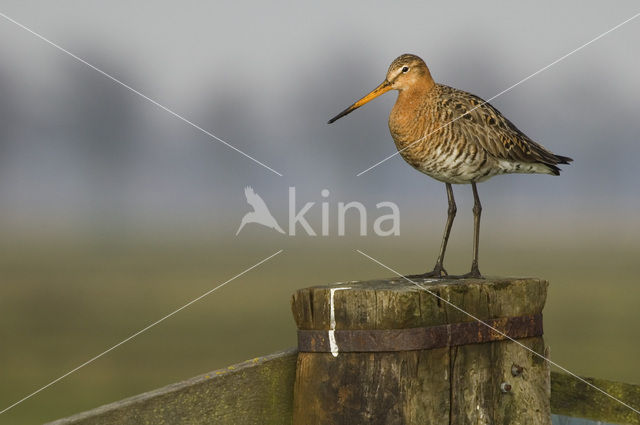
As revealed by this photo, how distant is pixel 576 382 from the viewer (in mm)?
5004

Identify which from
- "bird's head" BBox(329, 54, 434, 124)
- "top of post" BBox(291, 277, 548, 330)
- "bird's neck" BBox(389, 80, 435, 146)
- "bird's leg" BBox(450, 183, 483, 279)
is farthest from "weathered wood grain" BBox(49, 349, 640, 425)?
"bird's head" BBox(329, 54, 434, 124)

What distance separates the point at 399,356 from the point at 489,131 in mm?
2931

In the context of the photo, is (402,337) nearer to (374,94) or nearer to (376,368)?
(376,368)

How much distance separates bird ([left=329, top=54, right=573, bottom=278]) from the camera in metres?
5.92

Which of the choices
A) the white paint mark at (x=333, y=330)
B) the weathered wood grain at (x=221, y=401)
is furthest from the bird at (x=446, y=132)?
the weathered wood grain at (x=221, y=401)

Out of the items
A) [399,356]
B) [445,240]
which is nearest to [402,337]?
[399,356]

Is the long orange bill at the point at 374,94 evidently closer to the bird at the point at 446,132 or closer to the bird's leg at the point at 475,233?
the bird at the point at 446,132

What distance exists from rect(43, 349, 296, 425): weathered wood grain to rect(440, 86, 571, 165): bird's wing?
2.81 meters

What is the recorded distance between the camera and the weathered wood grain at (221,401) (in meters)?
3.33

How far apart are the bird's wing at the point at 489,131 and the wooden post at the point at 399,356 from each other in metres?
2.21

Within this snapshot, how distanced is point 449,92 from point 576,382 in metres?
2.46

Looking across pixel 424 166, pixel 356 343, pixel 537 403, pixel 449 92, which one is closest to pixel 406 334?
pixel 356 343

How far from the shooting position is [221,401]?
143 inches

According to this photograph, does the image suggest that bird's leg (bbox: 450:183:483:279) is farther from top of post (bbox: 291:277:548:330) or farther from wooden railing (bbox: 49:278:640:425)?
wooden railing (bbox: 49:278:640:425)
